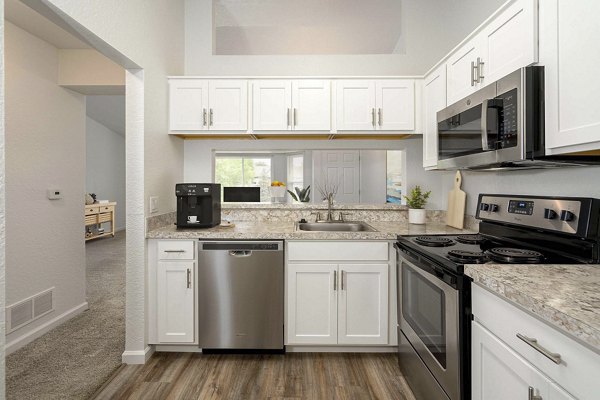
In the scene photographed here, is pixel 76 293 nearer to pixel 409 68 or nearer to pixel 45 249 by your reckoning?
pixel 45 249

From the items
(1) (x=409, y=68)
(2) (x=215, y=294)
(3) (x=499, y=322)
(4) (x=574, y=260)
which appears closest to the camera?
(3) (x=499, y=322)

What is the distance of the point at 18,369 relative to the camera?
7.04 ft

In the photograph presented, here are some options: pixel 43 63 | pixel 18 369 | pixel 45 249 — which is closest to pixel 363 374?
pixel 18 369

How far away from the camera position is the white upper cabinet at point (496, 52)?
1401 millimetres

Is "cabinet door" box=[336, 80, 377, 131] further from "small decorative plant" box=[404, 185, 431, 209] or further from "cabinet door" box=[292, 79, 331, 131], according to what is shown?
"small decorative plant" box=[404, 185, 431, 209]

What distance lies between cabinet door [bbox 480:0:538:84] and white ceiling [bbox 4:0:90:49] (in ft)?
9.19

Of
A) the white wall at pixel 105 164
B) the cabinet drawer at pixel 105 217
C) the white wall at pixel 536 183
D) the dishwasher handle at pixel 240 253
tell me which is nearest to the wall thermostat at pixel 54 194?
the dishwasher handle at pixel 240 253

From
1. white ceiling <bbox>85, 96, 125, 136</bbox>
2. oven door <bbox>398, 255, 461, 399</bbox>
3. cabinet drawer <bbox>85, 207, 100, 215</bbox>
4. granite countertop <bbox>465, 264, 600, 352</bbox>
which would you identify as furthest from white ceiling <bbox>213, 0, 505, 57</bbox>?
A: cabinet drawer <bbox>85, 207, 100, 215</bbox>

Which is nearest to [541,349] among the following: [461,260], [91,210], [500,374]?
[500,374]

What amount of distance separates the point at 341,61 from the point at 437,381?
2.58m

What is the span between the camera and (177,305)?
2320 mm

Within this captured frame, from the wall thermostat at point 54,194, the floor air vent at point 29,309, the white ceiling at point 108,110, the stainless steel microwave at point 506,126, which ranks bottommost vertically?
the floor air vent at point 29,309

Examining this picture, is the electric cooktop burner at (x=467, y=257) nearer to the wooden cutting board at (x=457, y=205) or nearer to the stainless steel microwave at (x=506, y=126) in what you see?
the stainless steel microwave at (x=506, y=126)

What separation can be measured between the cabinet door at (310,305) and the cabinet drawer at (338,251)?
0.06 metres
